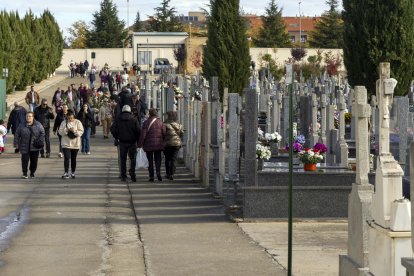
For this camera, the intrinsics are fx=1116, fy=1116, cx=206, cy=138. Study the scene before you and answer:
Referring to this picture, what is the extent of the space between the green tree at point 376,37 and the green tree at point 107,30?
301 feet

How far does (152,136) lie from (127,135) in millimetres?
623

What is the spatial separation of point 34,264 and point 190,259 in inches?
73.7

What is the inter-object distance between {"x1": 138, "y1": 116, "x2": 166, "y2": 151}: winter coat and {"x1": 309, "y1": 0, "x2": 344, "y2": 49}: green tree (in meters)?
76.7

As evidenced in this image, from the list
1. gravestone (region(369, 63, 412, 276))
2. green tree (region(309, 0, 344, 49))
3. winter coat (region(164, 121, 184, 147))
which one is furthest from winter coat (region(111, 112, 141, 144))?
green tree (region(309, 0, 344, 49))

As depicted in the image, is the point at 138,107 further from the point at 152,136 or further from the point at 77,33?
the point at 77,33

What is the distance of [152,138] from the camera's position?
23547mm

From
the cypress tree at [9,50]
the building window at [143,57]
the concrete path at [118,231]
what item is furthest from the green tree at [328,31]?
the concrete path at [118,231]

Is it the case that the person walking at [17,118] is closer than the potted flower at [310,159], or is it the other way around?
the potted flower at [310,159]

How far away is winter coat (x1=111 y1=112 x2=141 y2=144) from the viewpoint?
2370cm

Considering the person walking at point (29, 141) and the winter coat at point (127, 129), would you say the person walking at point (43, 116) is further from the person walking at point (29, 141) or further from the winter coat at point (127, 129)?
the winter coat at point (127, 129)

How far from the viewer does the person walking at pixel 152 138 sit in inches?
926

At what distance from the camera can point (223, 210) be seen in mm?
18281

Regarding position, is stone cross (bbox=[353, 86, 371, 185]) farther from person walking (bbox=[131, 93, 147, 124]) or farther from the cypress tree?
the cypress tree

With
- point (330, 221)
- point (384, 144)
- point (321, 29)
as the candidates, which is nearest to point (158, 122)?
point (330, 221)
